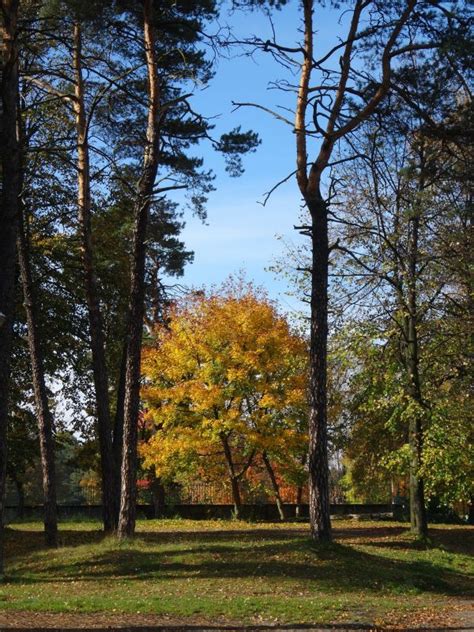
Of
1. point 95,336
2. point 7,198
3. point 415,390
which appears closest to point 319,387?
point 415,390

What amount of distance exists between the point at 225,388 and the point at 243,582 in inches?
573

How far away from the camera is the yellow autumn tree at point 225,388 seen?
25.6m

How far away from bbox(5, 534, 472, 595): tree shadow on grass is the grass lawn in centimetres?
2

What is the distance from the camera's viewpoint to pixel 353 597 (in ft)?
36.4

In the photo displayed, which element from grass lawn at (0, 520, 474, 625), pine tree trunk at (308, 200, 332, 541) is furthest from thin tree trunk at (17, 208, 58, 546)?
pine tree trunk at (308, 200, 332, 541)

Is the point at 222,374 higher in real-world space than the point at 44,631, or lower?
higher

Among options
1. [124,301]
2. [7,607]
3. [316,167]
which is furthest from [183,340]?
[7,607]

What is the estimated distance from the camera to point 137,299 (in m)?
16.3

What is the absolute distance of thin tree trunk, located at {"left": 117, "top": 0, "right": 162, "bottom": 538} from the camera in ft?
50.9

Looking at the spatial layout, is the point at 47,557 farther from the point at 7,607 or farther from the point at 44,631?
the point at 44,631

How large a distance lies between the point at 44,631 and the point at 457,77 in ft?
38.7

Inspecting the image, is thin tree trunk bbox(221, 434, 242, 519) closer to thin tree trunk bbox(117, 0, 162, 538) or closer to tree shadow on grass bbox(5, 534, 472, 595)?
thin tree trunk bbox(117, 0, 162, 538)

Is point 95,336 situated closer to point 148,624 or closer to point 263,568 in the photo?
point 263,568

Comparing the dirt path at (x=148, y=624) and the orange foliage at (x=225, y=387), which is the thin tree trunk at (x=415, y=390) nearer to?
the orange foliage at (x=225, y=387)
